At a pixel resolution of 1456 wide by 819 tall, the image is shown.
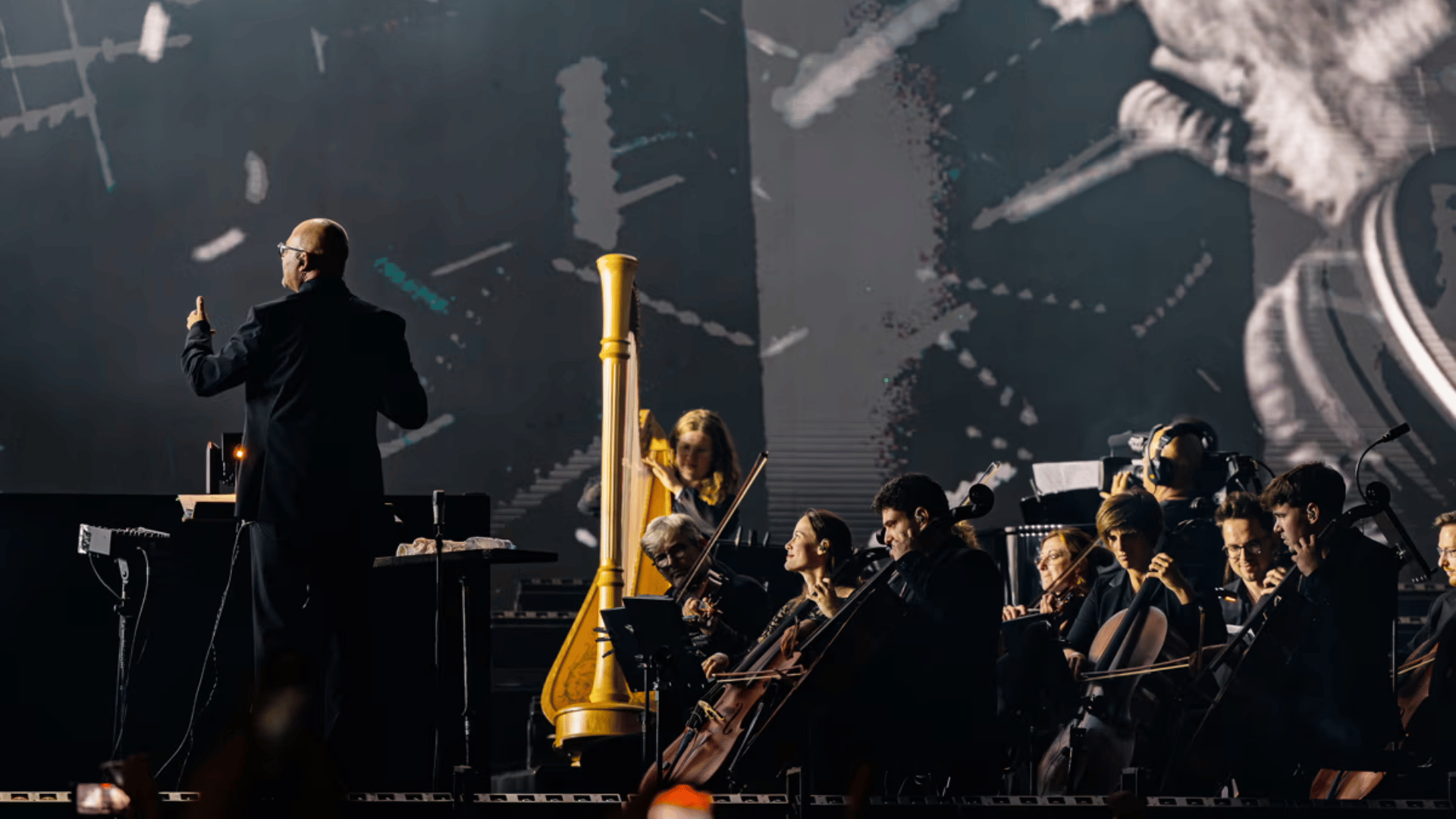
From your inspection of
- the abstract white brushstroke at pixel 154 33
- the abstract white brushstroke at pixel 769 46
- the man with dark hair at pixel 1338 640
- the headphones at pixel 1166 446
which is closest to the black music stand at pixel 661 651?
the man with dark hair at pixel 1338 640

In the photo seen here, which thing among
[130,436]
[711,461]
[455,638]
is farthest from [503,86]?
[455,638]

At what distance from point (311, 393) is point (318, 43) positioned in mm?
4396

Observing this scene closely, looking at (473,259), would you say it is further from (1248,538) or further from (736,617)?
(1248,538)

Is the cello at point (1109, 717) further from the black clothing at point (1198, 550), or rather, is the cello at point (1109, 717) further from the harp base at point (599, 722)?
the harp base at point (599, 722)

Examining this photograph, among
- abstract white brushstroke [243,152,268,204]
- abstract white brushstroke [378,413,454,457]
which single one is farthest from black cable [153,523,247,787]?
abstract white brushstroke [243,152,268,204]

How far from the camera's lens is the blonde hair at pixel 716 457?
538 cm

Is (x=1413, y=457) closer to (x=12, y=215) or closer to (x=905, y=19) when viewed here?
(x=905, y=19)

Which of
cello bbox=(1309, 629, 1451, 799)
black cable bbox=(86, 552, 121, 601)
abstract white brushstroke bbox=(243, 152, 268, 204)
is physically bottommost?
cello bbox=(1309, 629, 1451, 799)

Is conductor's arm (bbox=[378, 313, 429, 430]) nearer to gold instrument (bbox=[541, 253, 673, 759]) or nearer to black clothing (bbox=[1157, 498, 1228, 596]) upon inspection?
gold instrument (bbox=[541, 253, 673, 759])

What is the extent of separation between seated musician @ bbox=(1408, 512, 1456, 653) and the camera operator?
60 centimetres

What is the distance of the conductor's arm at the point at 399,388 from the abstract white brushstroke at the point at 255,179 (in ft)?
13.3

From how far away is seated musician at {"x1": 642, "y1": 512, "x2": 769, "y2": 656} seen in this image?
457 centimetres

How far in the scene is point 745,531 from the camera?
714 cm

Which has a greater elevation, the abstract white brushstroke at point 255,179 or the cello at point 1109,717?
the abstract white brushstroke at point 255,179
